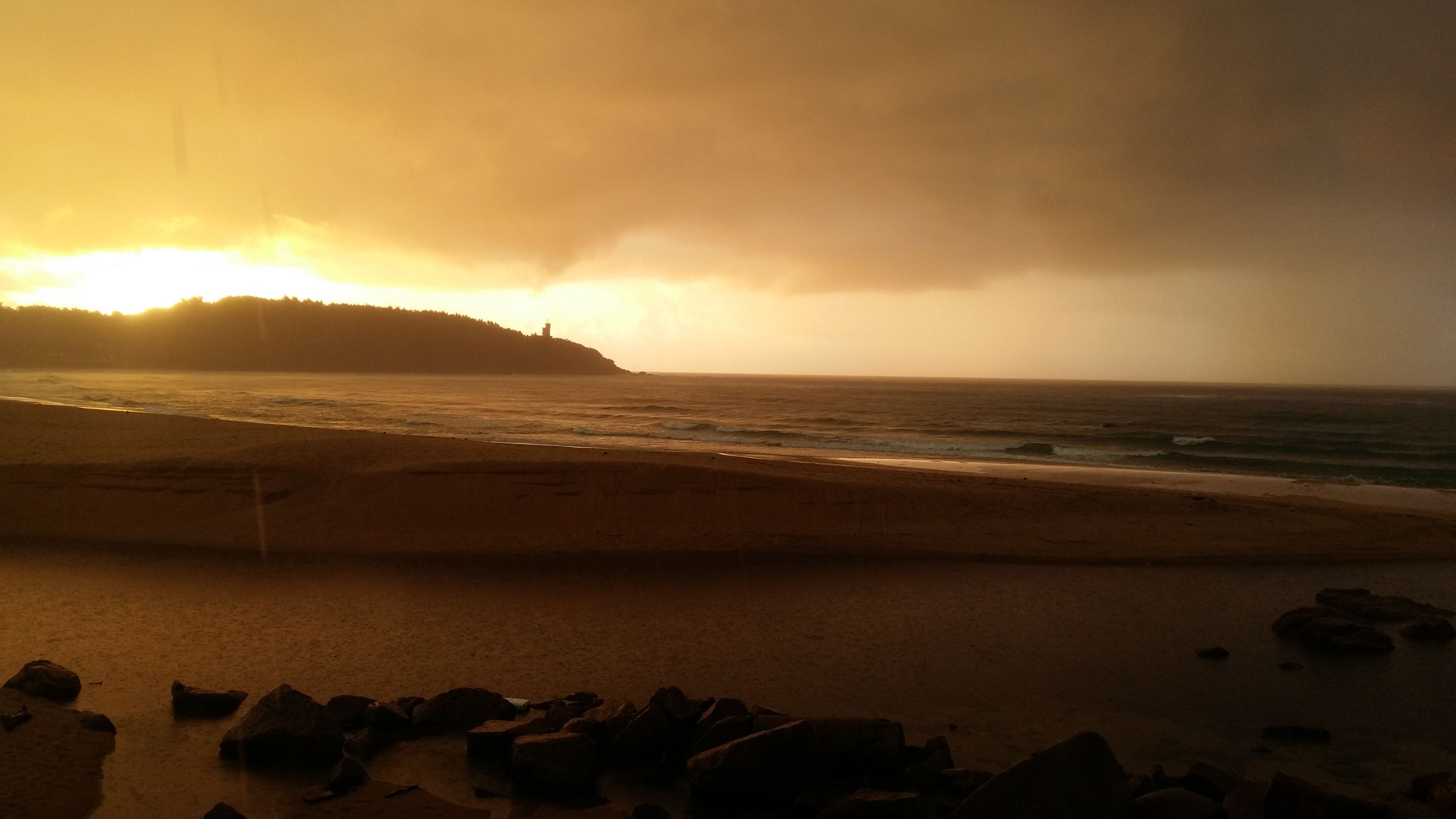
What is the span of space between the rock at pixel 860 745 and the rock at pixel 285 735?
9.94 feet

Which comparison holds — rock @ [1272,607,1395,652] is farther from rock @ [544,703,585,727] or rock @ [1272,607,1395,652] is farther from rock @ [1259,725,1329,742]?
rock @ [544,703,585,727]

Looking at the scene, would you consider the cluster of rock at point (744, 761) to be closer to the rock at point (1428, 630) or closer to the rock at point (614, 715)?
the rock at point (614, 715)

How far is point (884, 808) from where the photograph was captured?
3938mm

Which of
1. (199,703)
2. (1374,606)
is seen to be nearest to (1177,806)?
(199,703)

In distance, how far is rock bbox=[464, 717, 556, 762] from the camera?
4883 mm

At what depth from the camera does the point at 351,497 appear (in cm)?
1255

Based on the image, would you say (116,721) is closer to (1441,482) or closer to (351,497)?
(351,497)

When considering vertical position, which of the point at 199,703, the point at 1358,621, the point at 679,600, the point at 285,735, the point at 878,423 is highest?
the point at 878,423

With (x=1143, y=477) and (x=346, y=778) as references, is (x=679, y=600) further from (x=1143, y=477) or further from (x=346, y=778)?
(x=1143, y=477)

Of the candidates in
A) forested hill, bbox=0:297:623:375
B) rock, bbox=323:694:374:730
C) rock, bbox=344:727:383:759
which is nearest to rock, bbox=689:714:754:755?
rock, bbox=344:727:383:759

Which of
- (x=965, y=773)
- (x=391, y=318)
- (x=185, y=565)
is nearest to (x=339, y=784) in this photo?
(x=965, y=773)

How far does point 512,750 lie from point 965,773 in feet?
8.99

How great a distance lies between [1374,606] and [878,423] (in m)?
37.8

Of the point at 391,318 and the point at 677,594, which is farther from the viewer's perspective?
the point at 391,318
